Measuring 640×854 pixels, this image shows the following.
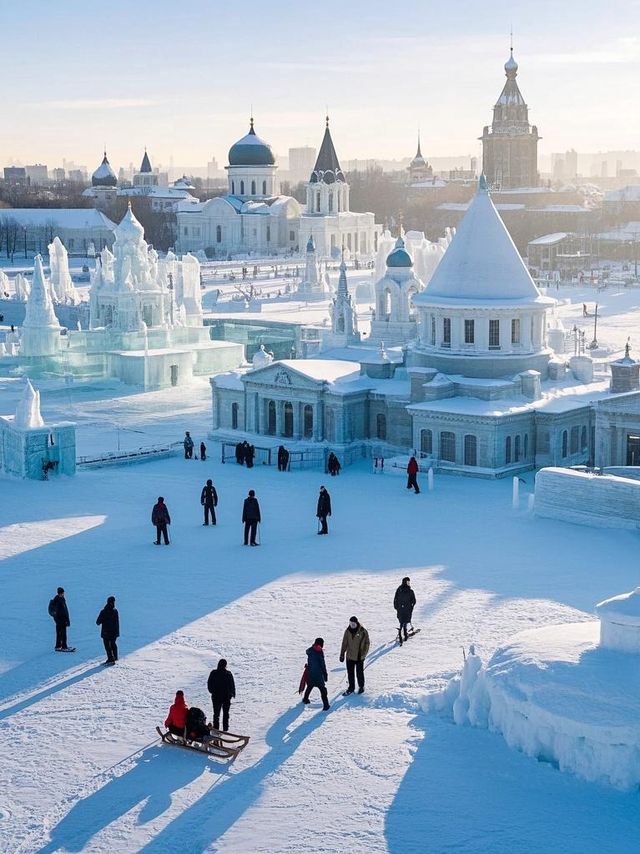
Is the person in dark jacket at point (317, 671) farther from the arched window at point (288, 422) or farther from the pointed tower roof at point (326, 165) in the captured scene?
the pointed tower roof at point (326, 165)

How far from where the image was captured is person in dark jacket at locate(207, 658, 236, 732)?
13547 mm

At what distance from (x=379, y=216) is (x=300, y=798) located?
143167 mm

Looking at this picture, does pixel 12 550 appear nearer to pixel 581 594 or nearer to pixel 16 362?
pixel 581 594

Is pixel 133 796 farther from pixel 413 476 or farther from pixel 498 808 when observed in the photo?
pixel 413 476

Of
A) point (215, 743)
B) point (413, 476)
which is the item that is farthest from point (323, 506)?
point (215, 743)

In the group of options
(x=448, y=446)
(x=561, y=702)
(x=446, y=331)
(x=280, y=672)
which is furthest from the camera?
(x=446, y=331)

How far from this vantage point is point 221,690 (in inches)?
534

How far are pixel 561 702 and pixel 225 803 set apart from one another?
3.33m

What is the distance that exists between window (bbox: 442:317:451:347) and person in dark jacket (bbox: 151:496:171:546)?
1307 cm

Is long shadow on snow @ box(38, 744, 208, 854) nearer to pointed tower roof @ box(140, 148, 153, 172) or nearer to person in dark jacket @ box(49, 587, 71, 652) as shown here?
person in dark jacket @ box(49, 587, 71, 652)

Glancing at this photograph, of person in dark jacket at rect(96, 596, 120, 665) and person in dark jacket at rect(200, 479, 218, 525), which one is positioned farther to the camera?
person in dark jacket at rect(200, 479, 218, 525)

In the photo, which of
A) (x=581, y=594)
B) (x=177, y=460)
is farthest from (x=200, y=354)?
(x=581, y=594)

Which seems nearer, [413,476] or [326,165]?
[413,476]

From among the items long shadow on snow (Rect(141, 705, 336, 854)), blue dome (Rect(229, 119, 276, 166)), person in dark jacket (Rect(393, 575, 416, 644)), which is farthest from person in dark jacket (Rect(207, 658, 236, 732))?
blue dome (Rect(229, 119, 276, 166))
